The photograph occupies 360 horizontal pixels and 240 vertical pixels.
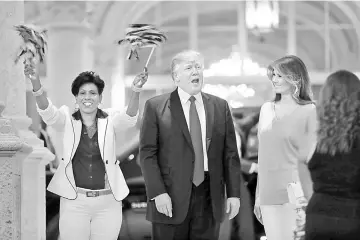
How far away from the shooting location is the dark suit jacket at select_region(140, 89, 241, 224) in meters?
5.53

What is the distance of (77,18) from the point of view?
13336 mm

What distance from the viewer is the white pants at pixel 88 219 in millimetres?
5668

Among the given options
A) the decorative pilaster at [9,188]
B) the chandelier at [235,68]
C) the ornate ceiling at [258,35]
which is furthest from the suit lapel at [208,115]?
the chandelier at [235,68]

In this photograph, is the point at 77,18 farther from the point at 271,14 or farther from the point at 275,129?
the point at 275,129

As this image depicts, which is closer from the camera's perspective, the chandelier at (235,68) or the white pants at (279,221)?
the white pants at (279,221)

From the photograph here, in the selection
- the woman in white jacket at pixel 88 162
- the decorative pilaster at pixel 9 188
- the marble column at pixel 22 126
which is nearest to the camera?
the woman in white jacket at pixel 88 162

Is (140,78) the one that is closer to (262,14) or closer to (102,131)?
(102,131)

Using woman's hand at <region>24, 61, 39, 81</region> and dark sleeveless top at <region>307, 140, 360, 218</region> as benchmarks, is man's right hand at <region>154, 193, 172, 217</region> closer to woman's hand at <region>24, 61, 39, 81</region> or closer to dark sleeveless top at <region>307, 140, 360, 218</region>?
woman's hand at <region>24, 61, 39, 81</region>

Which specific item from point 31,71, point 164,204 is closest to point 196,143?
point 164,204

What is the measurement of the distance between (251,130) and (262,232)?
52.5 inches

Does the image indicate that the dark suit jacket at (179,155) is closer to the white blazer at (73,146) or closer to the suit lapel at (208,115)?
the suit lapel at (208,115)

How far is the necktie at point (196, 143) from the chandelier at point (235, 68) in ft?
36.4

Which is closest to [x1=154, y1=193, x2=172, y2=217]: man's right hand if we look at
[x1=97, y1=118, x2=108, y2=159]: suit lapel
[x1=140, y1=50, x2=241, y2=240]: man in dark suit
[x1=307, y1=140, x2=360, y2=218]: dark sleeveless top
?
[x1=140, y1=50, x2=241, y2=240]: man in dark suit

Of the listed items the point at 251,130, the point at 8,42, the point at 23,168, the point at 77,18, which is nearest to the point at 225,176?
the point at 23,168
